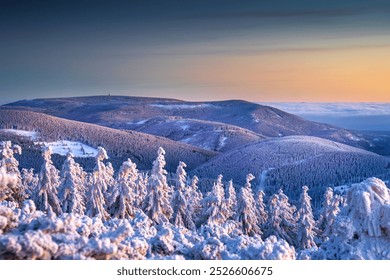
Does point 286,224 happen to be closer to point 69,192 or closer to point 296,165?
point 69,192

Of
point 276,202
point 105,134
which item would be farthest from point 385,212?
point 105,134

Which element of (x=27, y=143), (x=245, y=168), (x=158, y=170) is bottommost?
(x=245, y=168)

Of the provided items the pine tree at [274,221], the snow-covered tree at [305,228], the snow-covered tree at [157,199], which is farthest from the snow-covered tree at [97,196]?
the pine tree at [274,221]

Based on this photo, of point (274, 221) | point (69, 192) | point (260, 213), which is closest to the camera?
point (69, 192)

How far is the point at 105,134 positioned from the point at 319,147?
8306cm

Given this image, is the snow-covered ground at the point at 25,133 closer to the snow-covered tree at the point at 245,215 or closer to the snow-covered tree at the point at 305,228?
the snow-covered tree at the point at 245,215

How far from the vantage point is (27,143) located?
411ft

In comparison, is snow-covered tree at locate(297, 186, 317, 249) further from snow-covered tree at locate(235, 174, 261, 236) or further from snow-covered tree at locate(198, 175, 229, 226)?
snow-covered tree at locate(198, 175, 229, 226)

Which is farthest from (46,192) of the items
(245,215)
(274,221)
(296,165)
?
(296,165)

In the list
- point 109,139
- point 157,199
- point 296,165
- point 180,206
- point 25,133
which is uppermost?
point 157,199

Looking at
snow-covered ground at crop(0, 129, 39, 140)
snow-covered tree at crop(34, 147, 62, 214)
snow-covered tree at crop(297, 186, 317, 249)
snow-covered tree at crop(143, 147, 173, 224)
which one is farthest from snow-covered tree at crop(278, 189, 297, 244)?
snow-covered ground at crop(0, 129, 39, 140)
